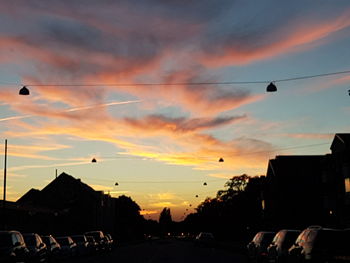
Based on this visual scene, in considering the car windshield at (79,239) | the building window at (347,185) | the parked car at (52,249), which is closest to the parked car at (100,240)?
the car windshield at (79,239)

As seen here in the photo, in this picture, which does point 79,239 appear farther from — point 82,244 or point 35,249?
point 35,249

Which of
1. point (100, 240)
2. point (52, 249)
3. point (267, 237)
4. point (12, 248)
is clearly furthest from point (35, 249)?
point (100, 240)

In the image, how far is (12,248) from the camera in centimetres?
2281

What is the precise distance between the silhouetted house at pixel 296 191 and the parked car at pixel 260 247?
4676cm

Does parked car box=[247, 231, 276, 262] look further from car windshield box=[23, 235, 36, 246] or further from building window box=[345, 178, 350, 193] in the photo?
building window box=[345, 178, 350, 193]

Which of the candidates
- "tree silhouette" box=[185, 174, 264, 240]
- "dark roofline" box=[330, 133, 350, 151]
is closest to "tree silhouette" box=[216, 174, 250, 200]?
"tree silhouette" box=[185, 174, 264, 240]

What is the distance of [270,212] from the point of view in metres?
89.6

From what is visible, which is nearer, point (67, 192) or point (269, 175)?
point (269, 175)

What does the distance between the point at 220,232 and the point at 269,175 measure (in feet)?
103

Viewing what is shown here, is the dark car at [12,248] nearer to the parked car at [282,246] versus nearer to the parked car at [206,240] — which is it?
the parked car at [282,246]

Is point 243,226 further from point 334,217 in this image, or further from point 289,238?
point 289,238

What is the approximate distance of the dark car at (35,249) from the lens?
2602 centimetres

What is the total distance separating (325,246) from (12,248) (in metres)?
12.6

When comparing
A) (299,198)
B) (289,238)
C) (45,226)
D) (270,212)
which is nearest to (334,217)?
(299,198)
